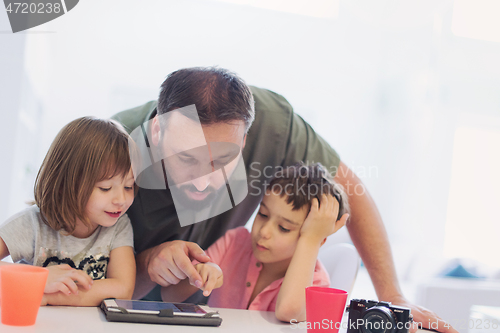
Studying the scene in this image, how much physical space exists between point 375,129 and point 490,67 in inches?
34.2

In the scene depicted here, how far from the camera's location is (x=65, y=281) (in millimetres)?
665

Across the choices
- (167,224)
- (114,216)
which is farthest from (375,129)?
(114,216)

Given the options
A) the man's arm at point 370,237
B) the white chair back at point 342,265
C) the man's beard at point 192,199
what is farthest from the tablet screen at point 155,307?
the man's arm at point 370,237

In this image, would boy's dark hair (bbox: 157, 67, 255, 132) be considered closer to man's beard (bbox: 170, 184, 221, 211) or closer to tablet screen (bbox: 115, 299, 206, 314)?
man's beard (bbox: 170, 184, 221, 211)

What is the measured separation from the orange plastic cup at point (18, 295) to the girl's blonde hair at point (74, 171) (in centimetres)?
21

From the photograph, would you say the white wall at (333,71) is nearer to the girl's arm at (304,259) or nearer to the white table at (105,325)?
the white table at (105,325)

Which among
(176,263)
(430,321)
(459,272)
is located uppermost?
(176,263)

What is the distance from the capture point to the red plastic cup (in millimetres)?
626

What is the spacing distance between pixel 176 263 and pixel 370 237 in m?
0.53

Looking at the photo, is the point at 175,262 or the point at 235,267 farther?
the point at 235,267

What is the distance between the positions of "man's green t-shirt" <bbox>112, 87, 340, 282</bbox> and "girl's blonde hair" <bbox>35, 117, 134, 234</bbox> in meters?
0.16

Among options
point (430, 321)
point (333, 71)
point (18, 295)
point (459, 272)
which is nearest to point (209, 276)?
point (18, 295)

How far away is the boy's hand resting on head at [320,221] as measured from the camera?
87 cm

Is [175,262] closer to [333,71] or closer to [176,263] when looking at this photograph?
[176,263]
